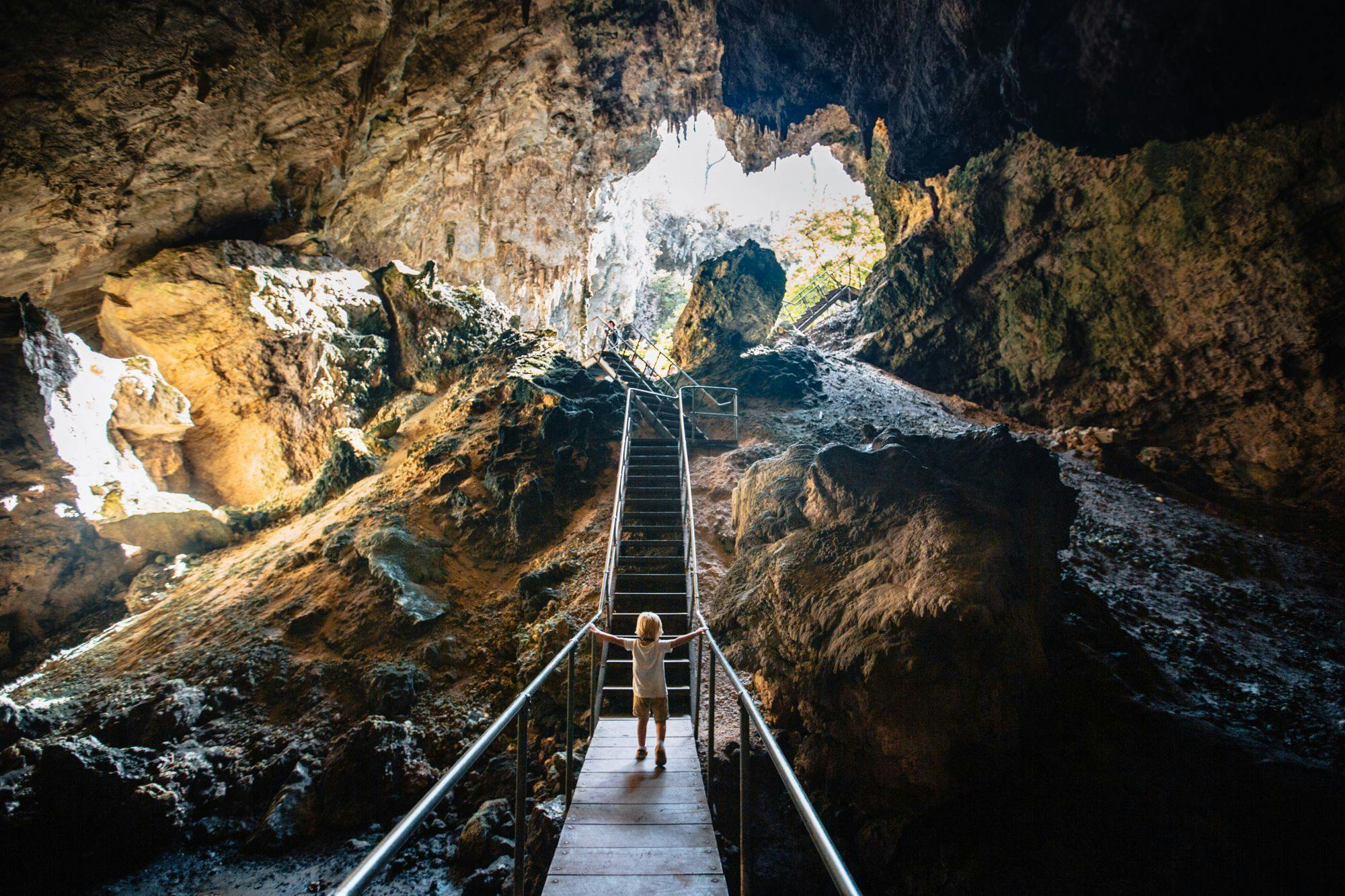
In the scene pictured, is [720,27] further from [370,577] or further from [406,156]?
[370,577]

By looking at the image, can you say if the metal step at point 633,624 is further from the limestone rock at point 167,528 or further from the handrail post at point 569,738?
the limestone rock at point 167,528

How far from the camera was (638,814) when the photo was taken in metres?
3.00

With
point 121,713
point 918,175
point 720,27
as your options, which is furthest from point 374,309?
point 918,175

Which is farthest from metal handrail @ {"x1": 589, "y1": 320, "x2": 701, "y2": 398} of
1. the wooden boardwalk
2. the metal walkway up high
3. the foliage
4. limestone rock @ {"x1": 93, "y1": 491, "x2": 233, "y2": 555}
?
the foliage

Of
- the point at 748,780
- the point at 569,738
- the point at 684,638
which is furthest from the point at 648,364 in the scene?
the point at 748,780

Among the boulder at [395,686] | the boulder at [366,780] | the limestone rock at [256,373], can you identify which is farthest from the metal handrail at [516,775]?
the limestone rock at [256,373]

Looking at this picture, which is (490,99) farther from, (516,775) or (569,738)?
(516,775)

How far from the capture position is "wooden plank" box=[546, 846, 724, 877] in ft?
8.22

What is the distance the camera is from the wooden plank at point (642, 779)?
131 inches

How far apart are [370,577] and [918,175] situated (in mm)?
13789

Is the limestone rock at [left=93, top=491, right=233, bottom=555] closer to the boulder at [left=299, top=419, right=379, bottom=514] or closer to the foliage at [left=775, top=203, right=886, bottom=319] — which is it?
the boulder at [left=299, top=419, right=379, bottom=514]

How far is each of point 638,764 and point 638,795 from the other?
0.40 metres

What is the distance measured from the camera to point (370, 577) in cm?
686

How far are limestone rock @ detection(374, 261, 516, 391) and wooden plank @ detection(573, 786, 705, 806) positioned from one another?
10.9 metres
